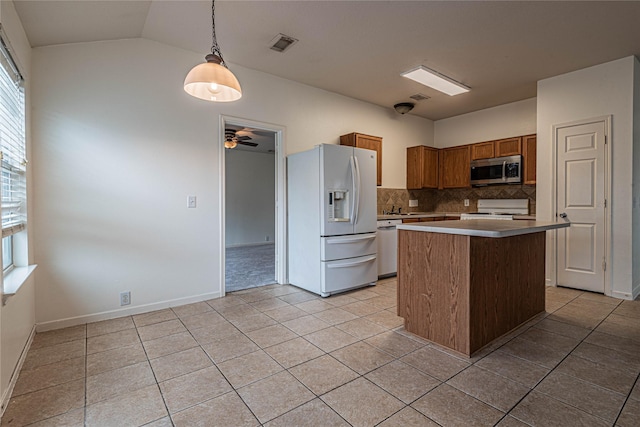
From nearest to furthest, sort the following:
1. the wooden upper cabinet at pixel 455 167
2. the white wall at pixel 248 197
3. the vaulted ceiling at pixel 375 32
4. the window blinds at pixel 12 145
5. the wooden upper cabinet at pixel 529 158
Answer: the window blinds at pixel 12 145
the vaulted ceiling at pixel 375 32
the wooden upper cabinet at pixel 529 158
the wooden upper cabinet at pixel 455 167
the white wall at pixel 248 197

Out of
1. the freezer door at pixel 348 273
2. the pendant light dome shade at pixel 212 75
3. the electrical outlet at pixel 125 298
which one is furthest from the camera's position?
the freezer door at pixel 348 273

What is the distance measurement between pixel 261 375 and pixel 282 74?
3.43 meters

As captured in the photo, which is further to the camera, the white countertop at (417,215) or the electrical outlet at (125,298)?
the white countertop at (417,215)

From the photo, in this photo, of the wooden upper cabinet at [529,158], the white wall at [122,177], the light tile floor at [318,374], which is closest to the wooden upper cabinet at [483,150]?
the wooden upper cabinet at [529,158]

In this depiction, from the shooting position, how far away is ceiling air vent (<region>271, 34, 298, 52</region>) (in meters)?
3.07

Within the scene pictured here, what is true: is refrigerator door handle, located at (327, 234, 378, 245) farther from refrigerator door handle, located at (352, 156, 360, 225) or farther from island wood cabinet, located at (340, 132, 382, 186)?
island wood cabinet, located at (340, 132, 382, 186)

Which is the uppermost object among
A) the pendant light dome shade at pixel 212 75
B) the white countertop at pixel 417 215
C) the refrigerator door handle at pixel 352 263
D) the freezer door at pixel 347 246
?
the pendant light dome shade at pixel 212 75

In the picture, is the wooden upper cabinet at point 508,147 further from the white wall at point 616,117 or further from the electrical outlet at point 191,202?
the electrical outlet at point 191,202

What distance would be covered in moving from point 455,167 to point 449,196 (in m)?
0.64

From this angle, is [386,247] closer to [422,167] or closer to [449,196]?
[422,167]

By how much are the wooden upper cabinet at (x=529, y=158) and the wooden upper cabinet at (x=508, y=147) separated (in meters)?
0.08

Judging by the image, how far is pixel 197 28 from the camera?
9.61ft

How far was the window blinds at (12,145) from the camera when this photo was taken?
2.05 metres

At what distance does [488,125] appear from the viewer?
5.46m
